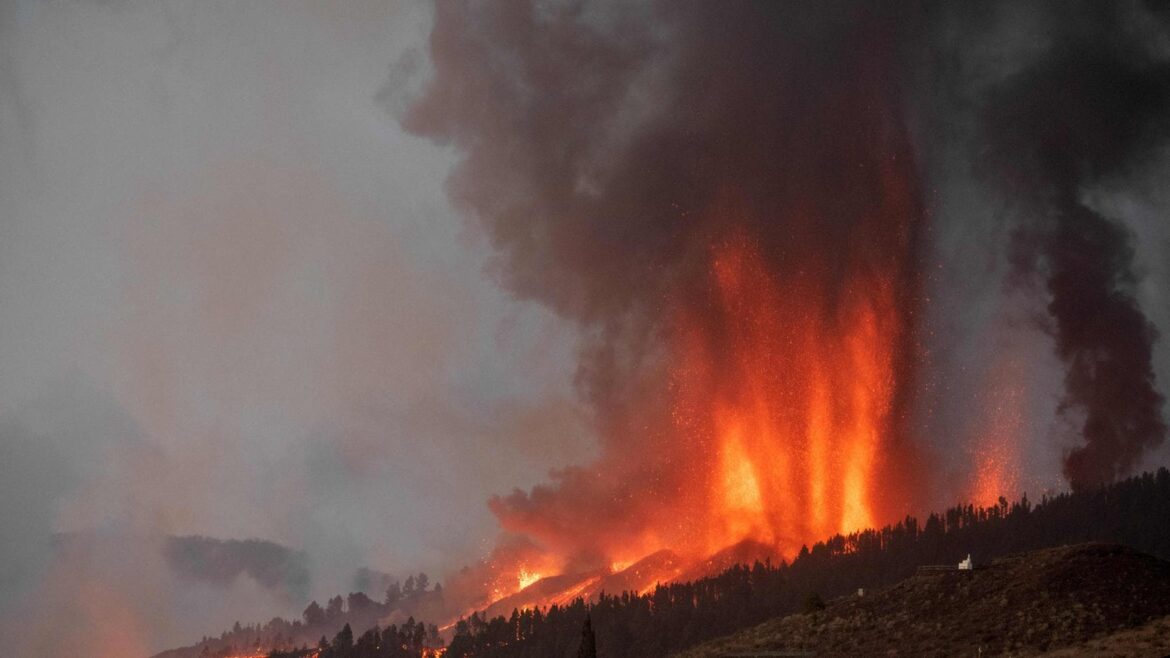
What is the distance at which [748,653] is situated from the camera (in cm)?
10975

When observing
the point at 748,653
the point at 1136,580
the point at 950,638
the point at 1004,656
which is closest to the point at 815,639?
the point at 748,653

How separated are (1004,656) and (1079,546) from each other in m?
33.6

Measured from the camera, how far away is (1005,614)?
102m

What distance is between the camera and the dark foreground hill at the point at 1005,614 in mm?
92625

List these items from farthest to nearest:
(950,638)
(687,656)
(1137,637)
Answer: (687,656) → (950,638) → (1137,637)

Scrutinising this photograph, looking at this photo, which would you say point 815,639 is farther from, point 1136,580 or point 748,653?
point 1136,580

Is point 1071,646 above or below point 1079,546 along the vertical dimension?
below

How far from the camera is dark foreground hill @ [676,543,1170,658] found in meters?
92.6

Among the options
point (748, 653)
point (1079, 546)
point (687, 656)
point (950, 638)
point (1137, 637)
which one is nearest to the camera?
point (1137, 637)

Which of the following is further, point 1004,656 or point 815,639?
point 815,639

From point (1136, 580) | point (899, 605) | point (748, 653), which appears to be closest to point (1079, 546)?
point (1136, 580)

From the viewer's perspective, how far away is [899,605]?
4503 inches

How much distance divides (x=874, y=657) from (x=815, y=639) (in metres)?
13.3

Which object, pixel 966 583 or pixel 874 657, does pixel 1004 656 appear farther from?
pixel 966 583
